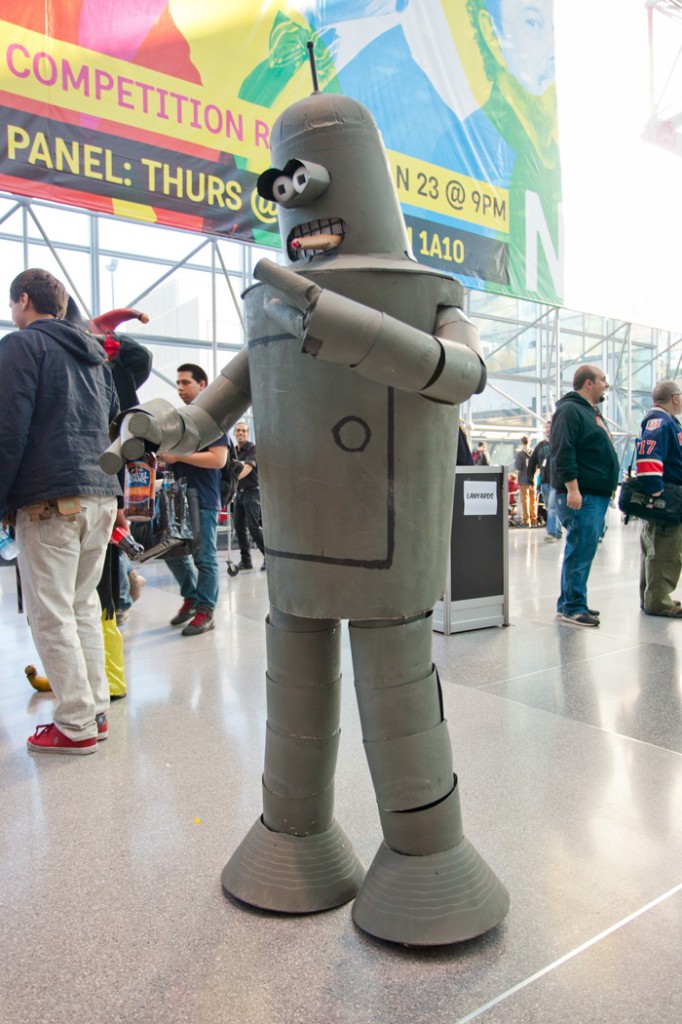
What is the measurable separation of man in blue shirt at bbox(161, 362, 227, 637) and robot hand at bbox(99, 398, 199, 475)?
226 cm

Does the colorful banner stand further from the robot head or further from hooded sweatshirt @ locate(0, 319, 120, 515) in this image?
the robot head

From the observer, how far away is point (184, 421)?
1606 mm

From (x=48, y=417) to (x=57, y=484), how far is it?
0.24 meters

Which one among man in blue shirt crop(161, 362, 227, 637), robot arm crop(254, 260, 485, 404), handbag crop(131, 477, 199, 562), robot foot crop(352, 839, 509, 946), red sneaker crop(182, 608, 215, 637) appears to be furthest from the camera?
red sneaker crop(182, 608, 215, 637)

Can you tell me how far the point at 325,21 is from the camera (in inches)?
190

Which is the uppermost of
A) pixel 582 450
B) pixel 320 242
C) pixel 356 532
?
pixel 320 242

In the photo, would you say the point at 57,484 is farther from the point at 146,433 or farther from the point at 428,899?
the point at 428,899

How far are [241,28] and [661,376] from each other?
15.6 m

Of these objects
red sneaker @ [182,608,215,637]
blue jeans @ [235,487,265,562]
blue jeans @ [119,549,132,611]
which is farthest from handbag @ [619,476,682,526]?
blue jeans @ [235,487,265,562]

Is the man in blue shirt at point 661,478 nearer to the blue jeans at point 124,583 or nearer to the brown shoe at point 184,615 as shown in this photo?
the brown shoe at point 184,615

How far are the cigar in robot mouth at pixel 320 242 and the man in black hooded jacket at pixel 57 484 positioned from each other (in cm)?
127

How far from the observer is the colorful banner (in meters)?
3.78

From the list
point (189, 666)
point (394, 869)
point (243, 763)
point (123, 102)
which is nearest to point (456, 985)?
point (394, 869)

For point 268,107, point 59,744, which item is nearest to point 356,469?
point 59,744
